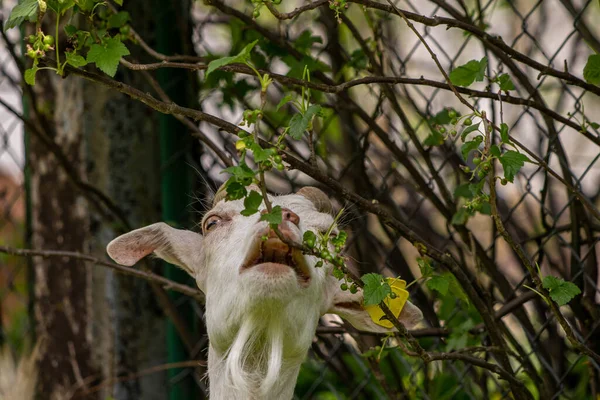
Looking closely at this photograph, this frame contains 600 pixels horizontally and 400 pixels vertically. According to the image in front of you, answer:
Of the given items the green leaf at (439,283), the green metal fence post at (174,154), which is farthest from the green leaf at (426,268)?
the green metal fence post at (174,154)

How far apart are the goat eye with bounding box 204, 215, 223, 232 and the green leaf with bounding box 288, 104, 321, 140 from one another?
66 cm

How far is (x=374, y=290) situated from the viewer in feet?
8.09

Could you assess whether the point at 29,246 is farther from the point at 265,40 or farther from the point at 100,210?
the point at 265,40

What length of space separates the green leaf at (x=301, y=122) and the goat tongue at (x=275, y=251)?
1.03 ft

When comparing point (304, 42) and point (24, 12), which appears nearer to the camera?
point (24, 12)

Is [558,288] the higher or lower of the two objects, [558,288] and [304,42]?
the lower

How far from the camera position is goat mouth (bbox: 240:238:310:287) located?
245 cm

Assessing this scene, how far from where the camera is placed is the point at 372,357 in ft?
10.7

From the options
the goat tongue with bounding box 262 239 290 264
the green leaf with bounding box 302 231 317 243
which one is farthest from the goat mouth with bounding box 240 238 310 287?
the green leaf with bounding box 302 231 317 243

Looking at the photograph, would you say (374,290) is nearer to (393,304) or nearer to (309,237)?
(309,237)

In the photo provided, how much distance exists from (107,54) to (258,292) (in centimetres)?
79

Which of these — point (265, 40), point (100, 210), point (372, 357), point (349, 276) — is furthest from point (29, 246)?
point (349, 276)

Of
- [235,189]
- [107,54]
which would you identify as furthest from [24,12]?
[235,189]

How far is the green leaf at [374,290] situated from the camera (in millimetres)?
2441
